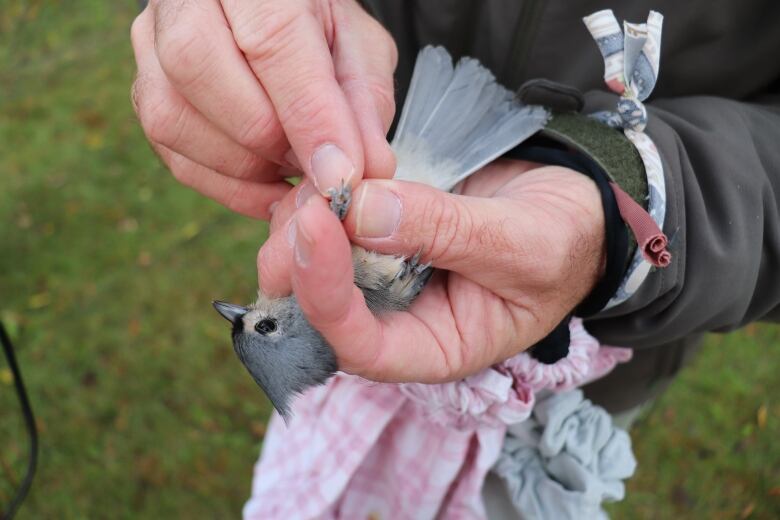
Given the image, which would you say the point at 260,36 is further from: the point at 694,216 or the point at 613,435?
the point at 613,435

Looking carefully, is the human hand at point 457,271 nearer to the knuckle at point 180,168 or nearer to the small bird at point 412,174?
the small bird at point 412,174

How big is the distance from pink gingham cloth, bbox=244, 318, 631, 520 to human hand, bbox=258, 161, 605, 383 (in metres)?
0.14

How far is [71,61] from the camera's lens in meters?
5.16

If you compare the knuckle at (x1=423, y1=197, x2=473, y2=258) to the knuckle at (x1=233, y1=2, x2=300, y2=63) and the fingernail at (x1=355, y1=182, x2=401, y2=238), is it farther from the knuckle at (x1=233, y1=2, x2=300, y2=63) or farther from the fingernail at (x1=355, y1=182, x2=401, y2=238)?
the knuckle at (x1=233, y1=2, x2=300, y2=63)

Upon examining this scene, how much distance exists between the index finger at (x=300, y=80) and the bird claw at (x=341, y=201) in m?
0.06

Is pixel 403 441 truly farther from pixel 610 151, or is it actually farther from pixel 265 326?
pixel 610 151

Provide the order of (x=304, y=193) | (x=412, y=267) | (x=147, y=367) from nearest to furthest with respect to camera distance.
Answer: (x=412, y=267) < (x=304, y=193) < (x=147, y=367)

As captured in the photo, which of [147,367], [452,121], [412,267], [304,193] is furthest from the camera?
[147,367]

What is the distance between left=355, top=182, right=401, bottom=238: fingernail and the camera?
3.50ft

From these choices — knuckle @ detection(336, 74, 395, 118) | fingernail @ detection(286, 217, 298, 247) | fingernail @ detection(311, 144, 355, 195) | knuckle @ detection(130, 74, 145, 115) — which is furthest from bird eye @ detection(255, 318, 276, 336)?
knuckle @ detection(130, 74, 145, 115)

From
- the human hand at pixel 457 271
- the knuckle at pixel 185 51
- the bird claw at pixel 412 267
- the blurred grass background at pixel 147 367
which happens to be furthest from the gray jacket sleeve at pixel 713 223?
the blurred grass background at pixel 147 367

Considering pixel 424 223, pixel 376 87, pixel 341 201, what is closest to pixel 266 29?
pixel 376 87

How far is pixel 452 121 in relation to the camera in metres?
1.41

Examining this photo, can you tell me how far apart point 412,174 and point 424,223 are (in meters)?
0.33
